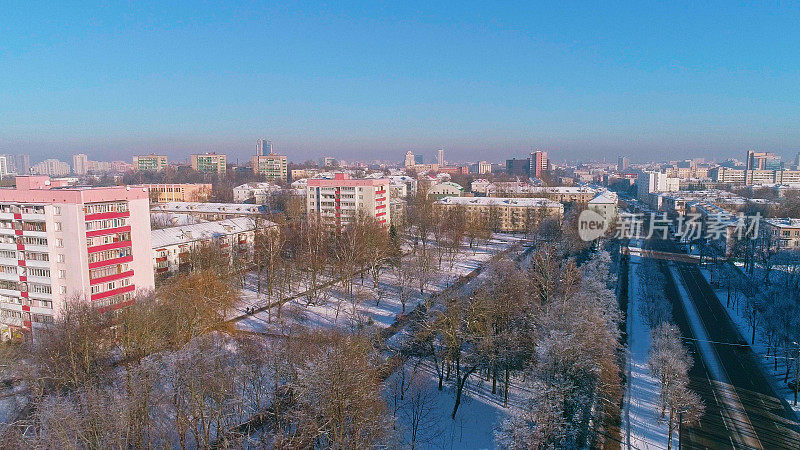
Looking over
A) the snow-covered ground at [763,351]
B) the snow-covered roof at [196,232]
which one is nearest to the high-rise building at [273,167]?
the snow-covered roof at [196,232]

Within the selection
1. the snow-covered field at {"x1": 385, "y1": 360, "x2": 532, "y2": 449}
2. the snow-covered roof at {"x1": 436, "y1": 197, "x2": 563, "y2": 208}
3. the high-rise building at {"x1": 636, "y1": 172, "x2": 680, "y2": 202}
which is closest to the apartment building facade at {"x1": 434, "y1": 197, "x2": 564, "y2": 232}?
the snow-covered roof at {"x1": 436, "y1": 197, "x2": 563, "y2": 208}

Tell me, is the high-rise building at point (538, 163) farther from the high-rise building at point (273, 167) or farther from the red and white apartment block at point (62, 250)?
the red and white apartment block at point (62, 250)

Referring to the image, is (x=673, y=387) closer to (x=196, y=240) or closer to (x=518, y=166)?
(x=196, y=240)

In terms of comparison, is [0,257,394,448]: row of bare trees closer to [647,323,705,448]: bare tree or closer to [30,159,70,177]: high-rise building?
Answer: [647,323,705,448]: bare tree

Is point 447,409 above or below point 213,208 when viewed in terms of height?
below

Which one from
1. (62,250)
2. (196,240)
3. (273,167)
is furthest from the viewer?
(273,167)

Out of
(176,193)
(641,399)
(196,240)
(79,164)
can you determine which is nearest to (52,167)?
(79,164)
